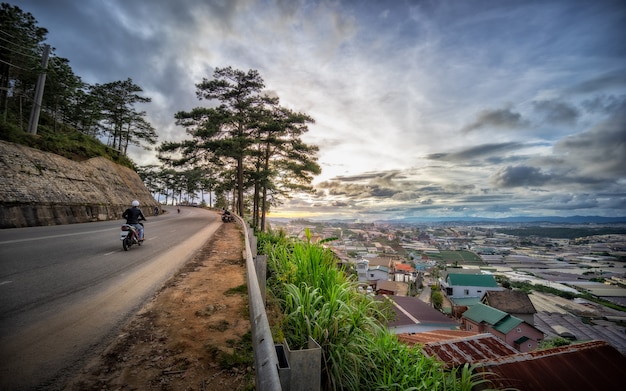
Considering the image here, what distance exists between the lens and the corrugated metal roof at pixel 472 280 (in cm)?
3839

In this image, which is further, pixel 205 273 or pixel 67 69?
pixel 67 69

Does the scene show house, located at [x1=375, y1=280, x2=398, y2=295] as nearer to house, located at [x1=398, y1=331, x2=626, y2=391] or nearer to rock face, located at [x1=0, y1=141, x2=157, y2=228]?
house, located at [x1=398, y1=331, x2=626, y2=391]

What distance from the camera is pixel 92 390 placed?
231cm

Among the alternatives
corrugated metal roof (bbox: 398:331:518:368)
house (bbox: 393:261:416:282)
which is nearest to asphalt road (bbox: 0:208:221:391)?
corrugated metal roof (bbox: 398:331:518:368)

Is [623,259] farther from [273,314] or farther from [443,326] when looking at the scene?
[273,314]

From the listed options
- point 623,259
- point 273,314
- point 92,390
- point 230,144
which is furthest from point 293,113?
point 623,259

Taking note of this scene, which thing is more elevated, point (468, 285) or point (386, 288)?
point (386, 288)

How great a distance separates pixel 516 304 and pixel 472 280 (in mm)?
12443

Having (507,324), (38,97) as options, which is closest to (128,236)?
(38,97)

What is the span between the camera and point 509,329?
2017 centimetres

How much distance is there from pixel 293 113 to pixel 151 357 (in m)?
21.7

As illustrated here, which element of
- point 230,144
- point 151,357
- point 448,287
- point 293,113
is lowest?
point 448,287

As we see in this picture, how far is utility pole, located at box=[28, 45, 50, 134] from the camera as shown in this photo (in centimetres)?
1984

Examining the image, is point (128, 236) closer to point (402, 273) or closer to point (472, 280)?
point (472, 280)
